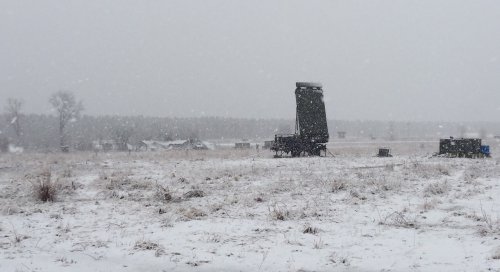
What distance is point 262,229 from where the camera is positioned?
7352 mm

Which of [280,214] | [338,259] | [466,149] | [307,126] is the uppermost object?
[307,126]

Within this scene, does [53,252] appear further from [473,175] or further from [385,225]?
[473,175]

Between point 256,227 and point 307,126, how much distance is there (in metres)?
19.3

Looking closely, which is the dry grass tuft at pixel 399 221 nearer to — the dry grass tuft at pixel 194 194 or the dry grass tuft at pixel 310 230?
the dry grass tuft at pixel 310 230

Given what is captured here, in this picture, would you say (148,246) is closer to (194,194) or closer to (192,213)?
(192,213)

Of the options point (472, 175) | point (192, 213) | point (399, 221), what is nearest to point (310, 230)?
point (399, 221)

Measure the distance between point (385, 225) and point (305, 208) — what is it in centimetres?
185

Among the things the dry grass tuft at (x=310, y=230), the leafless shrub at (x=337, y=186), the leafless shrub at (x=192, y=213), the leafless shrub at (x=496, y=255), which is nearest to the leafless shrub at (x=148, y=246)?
the leafless shrub at (x=192, y=213)

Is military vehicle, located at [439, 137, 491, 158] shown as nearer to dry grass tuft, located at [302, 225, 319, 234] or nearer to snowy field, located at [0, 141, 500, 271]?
snowy field, located at [0, 141, 500, 271]

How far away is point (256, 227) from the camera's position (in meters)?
7.50

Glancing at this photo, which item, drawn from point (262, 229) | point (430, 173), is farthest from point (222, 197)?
point (430, 173)

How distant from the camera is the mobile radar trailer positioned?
2600cm

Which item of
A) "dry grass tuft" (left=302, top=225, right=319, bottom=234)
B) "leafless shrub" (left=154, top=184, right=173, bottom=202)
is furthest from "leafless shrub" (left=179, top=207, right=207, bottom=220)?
"dry grass tuft" (left=302, top=225, right=319, bottom=234)

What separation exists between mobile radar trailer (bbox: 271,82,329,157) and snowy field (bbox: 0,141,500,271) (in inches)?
524
